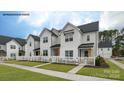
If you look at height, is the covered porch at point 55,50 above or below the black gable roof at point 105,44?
below

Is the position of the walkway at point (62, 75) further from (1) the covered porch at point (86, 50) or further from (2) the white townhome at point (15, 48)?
(1) the covered porch at point (86, 50)

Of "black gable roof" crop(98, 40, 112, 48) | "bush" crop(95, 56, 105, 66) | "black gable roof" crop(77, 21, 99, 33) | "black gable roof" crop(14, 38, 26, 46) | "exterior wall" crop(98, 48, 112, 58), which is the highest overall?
"black gable roof" crop(77, 21, 99, 33)

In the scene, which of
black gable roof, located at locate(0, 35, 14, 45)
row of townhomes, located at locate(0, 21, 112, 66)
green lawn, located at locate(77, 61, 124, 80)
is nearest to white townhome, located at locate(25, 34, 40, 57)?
row of townhomes, located at locate(0, 21, 112, 66)

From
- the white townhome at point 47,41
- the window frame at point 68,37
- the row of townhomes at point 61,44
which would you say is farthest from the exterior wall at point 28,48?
the window frame at point 68,37

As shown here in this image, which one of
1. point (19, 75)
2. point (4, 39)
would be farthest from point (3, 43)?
point (19, 75)

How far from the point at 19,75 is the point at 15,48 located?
4.01 ft

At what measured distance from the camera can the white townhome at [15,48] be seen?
670 centimetres

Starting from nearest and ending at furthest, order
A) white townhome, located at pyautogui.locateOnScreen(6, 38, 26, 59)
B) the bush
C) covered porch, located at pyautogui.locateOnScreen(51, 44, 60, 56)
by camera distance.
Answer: the bush
white townhome, located at pyautogui.locateOnScreen(6, 38, 26, 59)
covered porch, located at pyautogui.locateOnScreen(51, 44, 60, 56)

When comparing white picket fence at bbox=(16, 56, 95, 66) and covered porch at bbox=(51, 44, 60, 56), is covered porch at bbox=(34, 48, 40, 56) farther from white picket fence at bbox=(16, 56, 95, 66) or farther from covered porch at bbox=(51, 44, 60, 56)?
covered porch at bbox=(51, 44, 60, 56)

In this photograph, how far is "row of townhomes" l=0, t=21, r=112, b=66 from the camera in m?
6.49
